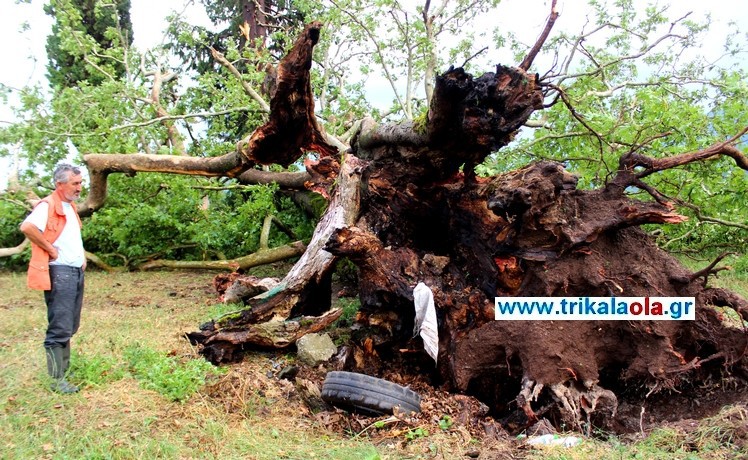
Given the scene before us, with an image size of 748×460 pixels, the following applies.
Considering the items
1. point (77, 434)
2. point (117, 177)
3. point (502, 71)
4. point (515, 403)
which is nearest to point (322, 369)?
point (515, 403)

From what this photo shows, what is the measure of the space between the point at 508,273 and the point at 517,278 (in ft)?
0.29

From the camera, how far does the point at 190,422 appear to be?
3.66 metres

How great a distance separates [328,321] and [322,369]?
659mm

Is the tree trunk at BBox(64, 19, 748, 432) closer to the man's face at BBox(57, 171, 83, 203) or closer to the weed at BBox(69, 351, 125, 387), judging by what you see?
the weed at BBox(69, 351, 125, 387)

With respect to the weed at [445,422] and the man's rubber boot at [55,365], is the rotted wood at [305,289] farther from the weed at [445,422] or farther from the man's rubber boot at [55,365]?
the weed at [445,422]

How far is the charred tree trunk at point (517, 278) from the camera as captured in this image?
4.43m

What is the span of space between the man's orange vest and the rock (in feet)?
6.96

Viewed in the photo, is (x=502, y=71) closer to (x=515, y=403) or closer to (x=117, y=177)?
(x=515, y=403)

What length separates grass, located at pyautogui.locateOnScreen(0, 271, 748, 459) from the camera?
326cm

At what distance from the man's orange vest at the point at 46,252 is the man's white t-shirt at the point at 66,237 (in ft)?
0.11

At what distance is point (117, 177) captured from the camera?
31.8ft

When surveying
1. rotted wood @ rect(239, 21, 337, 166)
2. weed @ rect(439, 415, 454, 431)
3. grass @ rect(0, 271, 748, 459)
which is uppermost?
rotted wood @ rect(239, 21, 337, 166)

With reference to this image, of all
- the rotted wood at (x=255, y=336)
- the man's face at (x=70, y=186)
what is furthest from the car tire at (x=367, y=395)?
the man's face at (x=70, y=186)

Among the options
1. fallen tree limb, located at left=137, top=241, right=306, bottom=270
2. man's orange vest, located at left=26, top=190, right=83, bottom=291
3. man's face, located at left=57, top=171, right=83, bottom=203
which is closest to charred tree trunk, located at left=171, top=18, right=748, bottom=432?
man's orange vest, located at left=26, top=190, right=83, bottom=291
